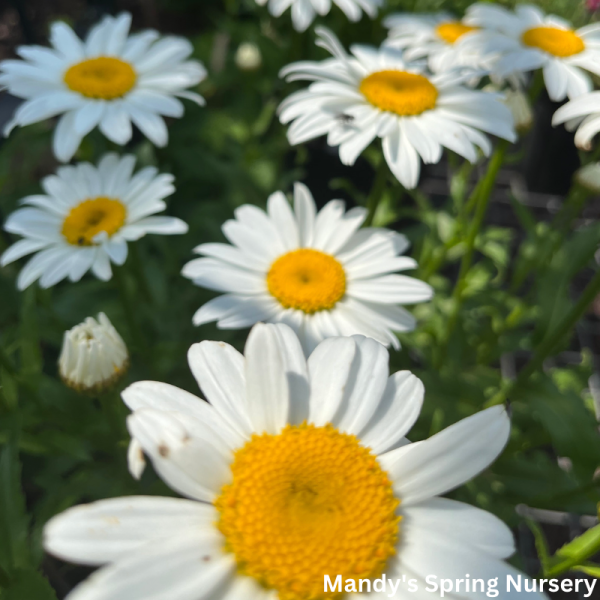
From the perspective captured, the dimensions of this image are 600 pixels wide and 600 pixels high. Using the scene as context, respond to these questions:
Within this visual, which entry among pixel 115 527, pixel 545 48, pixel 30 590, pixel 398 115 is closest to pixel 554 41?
pixel 545 48

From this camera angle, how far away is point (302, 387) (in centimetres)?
67

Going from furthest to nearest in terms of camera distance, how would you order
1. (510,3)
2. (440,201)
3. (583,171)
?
(440,201), (510,3), (583,171)

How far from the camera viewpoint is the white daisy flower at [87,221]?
3.45ft

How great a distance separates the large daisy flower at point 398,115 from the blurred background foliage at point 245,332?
289 mm

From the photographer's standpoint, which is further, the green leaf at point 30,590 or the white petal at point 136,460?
the green leaf at point 30,590

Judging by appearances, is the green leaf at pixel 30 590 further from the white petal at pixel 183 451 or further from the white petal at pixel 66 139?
the white petal at pixel 66 139

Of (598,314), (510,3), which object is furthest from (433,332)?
(510,3)

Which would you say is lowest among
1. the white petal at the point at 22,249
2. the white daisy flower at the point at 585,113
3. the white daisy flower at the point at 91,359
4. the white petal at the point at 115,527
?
the white daisy flower at the point at 91,359

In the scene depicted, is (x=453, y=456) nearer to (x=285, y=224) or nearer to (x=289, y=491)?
(x=289, y=491)

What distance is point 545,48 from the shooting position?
120 centimetres

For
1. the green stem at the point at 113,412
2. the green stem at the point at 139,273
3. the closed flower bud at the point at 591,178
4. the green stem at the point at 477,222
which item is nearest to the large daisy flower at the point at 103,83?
the green stem at the point at 139,273

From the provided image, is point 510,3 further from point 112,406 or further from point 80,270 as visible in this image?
point 112,406

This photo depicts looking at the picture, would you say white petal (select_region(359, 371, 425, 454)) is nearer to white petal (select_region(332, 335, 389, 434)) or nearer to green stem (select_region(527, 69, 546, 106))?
white petal (select_region(332, 335, 389, 434))

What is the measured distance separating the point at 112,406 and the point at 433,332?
0.75m
